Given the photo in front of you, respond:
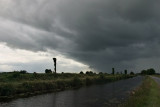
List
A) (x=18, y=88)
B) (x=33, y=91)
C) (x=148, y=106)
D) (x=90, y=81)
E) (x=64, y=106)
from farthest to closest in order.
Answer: (x=90, y=81) < (x=33, y=91) < (x=18, y=88) < (x=64, y=106) < (x=148, y=106)

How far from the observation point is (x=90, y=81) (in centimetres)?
8350

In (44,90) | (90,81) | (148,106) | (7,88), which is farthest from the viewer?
(90,81)

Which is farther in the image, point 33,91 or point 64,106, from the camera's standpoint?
point 33,91

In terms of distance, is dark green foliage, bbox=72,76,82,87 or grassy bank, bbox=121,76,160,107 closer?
grassy bank, bbox=121,76,160,107

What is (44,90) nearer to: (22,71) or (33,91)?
(33,91)

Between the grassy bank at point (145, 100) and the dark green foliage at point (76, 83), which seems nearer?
the grassy bank at point (145, 100)

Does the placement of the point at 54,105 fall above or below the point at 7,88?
below

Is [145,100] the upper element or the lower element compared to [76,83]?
lower

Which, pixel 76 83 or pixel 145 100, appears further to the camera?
pixel 76 83

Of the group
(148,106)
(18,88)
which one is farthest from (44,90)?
(148,106)

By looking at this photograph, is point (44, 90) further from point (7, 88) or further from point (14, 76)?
point (14, 76)

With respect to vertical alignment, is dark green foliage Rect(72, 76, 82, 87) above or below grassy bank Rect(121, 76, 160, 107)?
above

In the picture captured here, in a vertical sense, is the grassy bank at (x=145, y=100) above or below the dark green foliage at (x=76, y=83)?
below

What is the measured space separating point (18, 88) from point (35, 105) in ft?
41.6
